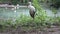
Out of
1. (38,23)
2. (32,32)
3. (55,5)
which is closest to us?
(32,32)

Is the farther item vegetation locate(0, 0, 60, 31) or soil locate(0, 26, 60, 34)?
vegetation locate(0, 0, 60, 31)

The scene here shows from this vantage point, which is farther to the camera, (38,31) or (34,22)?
(34,22)

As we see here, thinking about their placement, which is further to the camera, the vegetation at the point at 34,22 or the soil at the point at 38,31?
the vegetation at the point at 34,22

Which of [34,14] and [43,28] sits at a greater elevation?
[34,14]

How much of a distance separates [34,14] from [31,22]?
0.23 m

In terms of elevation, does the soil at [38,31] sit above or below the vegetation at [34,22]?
below

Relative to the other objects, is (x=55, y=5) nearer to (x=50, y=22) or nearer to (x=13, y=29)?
(x=50, y=22)

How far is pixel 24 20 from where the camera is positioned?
4.71m

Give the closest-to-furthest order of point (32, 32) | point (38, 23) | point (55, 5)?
1. point (32, 32)
2. point (38, 23)
3. point (55, 5)

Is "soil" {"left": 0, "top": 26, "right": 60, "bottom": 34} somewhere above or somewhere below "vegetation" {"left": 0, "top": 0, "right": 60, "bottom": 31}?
below

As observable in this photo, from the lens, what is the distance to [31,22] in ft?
15.0

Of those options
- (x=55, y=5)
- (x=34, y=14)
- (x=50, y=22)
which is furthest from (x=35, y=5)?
(x=55, y=5)

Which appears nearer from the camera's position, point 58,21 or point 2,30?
point 2,30

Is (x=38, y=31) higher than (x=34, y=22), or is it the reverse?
(x=34, y=22)
